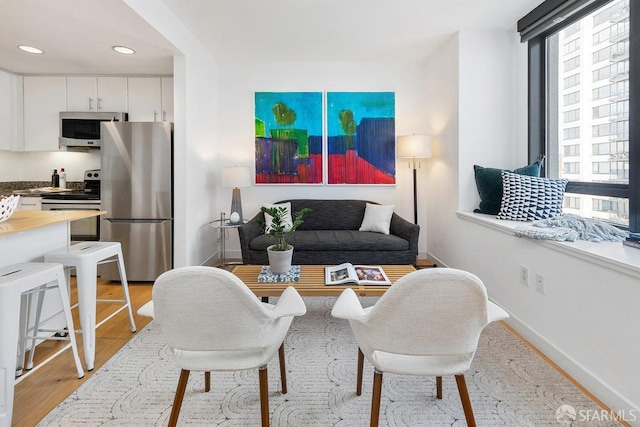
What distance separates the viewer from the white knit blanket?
6.77 ft

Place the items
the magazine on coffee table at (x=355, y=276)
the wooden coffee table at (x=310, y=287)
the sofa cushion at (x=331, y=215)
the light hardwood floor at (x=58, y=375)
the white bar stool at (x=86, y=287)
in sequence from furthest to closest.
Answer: the sofa cushion at (x=331, y=215) → the magazine on coffee table at (x=355, y=276) → the wooden coffee table at (x=310, y=287) → the white bar stool at (x=86, y=287) → the light hardwood floor at (x=58, y=375)

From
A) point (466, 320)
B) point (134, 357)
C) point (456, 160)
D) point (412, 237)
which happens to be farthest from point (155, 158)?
point (466, 320)

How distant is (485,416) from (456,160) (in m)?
2.48

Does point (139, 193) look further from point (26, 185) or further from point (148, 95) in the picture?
point (26, 185)

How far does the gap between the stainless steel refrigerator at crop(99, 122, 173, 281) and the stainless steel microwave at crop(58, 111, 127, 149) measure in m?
0.69

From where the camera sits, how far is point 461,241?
346 cm

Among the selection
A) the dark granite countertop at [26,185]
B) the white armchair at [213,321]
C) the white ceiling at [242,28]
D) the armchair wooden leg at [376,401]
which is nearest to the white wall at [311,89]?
the white ceiling at [242,28]

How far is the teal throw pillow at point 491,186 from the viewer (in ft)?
10.1

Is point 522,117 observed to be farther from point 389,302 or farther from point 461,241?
point 389,302

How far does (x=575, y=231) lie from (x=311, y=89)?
→ 10.6 ft

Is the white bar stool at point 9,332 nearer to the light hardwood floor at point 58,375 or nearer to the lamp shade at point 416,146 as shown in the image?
the light hardwood floor at point 58,375

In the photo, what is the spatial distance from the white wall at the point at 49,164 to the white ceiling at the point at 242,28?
3.21 feet

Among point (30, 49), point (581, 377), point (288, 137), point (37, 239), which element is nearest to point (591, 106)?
point (581, 377)

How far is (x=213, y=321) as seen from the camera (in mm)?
1251
